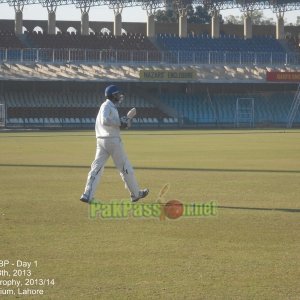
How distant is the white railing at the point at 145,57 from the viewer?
6981 centimetres

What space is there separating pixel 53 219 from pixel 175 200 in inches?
117

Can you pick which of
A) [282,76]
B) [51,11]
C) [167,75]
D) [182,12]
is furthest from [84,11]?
[282,76]

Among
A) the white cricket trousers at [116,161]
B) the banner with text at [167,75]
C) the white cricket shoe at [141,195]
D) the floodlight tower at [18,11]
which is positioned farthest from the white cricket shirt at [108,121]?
the floodlight tower at [18,11]

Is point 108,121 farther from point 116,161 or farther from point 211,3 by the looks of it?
point 211,3

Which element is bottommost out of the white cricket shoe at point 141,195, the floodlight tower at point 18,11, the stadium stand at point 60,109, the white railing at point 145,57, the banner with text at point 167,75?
the stadium stand at point 60,109

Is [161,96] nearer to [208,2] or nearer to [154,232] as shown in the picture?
[208,2]

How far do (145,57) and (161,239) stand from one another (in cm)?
6341

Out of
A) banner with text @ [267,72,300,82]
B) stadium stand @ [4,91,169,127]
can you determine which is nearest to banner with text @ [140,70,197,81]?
stadium stand @ [4,91,169,127]

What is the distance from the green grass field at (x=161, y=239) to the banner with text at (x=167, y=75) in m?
47.9

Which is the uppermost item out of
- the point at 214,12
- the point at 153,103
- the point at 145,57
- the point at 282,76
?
the point at 214,12

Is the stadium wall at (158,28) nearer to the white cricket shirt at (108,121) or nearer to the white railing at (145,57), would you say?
the white railing at (145,57)

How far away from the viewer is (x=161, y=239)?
12117 mm

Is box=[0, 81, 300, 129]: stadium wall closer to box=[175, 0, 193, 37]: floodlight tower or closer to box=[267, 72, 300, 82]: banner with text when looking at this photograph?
box=[267, 72, 300, 82]: banner with text

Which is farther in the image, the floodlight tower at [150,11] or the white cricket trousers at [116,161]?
the floodlight tower at [150,11]
